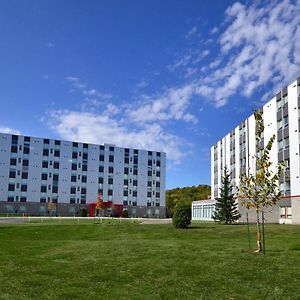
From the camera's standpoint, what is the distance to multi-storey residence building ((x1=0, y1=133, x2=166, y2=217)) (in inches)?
3787

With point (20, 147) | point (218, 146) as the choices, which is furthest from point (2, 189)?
point (218, 146)

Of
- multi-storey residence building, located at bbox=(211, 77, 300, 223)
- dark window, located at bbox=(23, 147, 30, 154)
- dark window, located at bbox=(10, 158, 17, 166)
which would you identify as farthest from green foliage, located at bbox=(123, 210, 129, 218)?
multi-storey residence building, located at bbox=(211, 77, 300, 223)

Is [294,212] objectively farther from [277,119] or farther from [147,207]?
[147,207]

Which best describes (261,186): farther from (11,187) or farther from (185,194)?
(185,194)

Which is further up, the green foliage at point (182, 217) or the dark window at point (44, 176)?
the dark window at point (44, 176)

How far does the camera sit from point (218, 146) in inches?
3167

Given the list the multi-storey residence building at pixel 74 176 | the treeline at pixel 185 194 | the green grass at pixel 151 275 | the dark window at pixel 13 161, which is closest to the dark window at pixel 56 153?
the multi-storey residence building at pixel 74 176

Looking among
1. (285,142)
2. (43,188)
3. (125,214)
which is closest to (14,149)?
(43,188)

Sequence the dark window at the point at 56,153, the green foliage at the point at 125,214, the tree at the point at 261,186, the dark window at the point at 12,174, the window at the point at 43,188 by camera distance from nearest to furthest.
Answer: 1. the tree at the point at 261,186
2. the dark window at the point at 12,174
3. the window at the point at 43,188
4. the green foliage at the point at 125,214
5. the dark window at the point at 56,153

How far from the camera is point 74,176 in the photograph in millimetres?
102812

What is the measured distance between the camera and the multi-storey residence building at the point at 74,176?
96188 mm

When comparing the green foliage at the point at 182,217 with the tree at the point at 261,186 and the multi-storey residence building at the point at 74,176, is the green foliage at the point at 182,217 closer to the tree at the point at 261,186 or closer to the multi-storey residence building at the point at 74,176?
the tree at the point at 261,186

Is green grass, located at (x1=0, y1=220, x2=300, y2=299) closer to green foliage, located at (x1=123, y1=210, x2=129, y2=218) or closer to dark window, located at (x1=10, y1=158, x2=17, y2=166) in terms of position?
dark window, located at (x1=10, y1=158, x2=17, y2=166)

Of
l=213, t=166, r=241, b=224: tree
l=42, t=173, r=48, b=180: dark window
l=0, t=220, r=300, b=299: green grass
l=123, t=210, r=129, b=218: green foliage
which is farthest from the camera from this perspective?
l=123, t=210, r=129, b=218: green foliage
